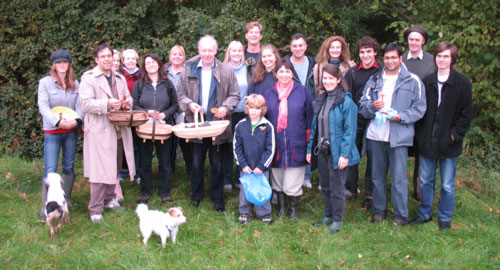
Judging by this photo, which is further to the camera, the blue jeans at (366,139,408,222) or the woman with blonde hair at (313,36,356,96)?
the woman with blonde hair at (313,36,356,96)

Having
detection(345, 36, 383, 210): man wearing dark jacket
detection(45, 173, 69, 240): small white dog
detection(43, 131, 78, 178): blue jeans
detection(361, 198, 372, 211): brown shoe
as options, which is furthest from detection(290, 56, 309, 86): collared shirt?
detection(45, 173, 69, 240): small white dog

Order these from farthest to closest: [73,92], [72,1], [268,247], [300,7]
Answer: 1. [300,7]
2. [72,1]
3. [73,92]
4. [268,247]

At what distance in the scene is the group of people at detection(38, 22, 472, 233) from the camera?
462cm

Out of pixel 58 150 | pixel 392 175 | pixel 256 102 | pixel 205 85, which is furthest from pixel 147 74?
pixel 392 175

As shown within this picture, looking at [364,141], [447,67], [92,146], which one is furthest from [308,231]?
[92,146]

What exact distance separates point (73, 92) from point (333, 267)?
3512 mm

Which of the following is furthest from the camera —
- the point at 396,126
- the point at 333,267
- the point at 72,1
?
the point at 72,1

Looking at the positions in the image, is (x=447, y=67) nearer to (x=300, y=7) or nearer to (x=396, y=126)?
(x=396, y=126)

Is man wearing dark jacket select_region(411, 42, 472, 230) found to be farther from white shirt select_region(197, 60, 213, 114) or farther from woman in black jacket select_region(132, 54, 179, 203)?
woman in black jacket select_region(132, 54, 179, 203)

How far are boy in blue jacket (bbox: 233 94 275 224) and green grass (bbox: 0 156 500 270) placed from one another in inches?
27.3

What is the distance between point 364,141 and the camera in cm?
521

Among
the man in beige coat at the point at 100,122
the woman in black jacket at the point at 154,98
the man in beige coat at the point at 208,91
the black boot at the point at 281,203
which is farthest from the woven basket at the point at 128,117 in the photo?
the black boot at the point at 281,203

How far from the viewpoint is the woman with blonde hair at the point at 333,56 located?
557 centimetres

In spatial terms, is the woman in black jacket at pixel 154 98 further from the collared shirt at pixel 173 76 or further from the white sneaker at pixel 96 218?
the white sneaker at pixel 96 218
